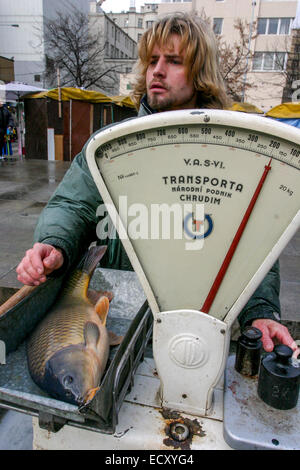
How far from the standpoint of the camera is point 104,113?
12.5 metres

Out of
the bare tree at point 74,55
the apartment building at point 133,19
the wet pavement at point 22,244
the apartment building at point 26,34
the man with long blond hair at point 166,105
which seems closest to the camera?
the man with long blond hair at point 166,105

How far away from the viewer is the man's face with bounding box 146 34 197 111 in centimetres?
133

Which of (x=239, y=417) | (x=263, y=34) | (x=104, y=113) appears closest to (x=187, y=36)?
(x=239, y=417)

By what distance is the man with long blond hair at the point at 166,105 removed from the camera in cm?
118

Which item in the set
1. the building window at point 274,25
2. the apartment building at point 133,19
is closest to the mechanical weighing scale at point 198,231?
the building window at point 274,25

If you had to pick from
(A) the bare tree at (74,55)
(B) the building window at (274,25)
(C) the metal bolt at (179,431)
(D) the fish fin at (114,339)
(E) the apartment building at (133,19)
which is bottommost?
(C) the metal bolt at (179,431)

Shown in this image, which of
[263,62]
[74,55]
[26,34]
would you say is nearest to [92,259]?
[74,55]

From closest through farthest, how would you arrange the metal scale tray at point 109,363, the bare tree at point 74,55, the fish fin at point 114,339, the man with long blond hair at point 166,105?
1. the metal scale tray at point 109,363
2. the fish fin at point 114,339
3. the man with long blond hair at point 166,105
4. the bare tree at point 74,55

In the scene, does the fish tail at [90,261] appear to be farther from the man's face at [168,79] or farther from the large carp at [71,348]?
the man's face at [168,79]

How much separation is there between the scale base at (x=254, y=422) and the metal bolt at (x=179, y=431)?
94mm

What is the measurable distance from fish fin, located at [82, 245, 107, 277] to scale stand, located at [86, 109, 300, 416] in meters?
0.42

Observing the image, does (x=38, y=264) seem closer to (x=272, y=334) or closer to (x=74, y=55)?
(x=272, y=334)

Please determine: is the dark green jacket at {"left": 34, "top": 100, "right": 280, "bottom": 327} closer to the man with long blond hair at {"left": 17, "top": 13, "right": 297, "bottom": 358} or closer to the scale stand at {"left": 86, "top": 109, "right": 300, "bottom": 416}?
the man with long blond hair at {"left": 17, "top": 13, "right": 297, "bottom": 358}

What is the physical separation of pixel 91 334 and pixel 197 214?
0.45 meters
